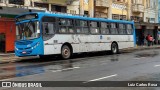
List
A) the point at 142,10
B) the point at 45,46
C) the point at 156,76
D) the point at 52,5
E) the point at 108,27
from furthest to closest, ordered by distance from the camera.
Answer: the point at 142,10 → the point at 52,5 → the point at 108,27 → the point at 45,46 → the point at 156,76

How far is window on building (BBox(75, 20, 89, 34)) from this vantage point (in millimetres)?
25094

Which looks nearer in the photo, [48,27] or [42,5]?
[48,27]

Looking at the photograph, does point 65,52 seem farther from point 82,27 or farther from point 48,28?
point 82,27

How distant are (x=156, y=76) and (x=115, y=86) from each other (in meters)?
3.17

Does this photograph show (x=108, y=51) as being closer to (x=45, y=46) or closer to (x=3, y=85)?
(x=45, y=46)

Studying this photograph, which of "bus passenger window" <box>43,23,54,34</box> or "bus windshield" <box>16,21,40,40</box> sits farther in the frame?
"bus passenger window" <box>43,23,54,34</box>

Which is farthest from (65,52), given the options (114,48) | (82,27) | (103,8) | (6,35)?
(103,8)

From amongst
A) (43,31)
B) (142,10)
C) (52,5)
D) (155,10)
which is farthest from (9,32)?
(155,10)

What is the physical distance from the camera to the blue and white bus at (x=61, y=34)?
21.8 metres

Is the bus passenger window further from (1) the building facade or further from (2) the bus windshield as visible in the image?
(1) the building facade

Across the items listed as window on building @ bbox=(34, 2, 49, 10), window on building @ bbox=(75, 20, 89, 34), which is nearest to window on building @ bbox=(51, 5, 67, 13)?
window on building @ bbox=(34, 2, 49, 10)

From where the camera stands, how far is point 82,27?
2570 centimetres

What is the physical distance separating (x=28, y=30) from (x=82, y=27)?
5.14 meters

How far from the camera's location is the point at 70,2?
35.6 m
